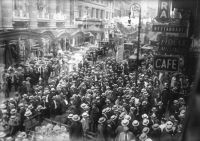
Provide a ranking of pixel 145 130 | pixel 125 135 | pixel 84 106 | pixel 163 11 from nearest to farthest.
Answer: pixel 145 130 → pixel 125 135 → pixel 163 11 → pixel 84 106

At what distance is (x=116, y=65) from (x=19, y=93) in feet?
11.2

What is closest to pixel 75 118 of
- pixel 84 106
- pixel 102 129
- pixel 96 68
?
pixel 84 106

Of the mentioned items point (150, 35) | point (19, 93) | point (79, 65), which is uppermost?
point (150, 35)

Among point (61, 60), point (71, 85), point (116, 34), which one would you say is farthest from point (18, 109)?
point (116, 34)

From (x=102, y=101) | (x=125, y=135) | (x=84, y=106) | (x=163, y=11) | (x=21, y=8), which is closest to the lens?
(x=125, y=135)

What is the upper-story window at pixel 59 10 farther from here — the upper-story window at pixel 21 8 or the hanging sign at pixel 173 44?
the hanging sign at pixel 173 44

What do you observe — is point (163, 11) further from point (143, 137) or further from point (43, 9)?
point (43, 9)

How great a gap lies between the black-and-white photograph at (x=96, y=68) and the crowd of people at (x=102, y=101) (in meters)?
0.03

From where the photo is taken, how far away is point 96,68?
8594 mm

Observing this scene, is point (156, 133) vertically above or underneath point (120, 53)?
underneath

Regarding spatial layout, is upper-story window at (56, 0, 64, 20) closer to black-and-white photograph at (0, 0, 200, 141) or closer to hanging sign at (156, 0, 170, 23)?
black-and-white photograph at (0, 0, 200, 141)

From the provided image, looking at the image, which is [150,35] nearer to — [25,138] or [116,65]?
[116,65]

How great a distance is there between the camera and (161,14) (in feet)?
19.8

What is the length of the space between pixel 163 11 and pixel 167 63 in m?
1.38
